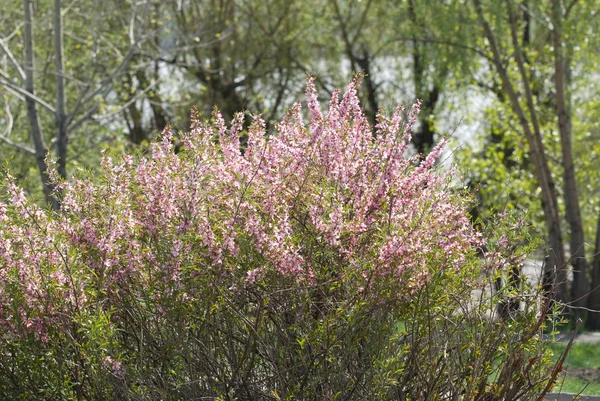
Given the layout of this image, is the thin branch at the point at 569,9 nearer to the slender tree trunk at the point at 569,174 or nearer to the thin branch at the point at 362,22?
the slender tree trunk at the point at 569,174

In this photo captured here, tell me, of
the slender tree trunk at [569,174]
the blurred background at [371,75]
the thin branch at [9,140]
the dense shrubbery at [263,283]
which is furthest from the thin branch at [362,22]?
the dense shrubbery at [263,283]

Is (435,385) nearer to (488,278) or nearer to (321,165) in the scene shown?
(488,278)

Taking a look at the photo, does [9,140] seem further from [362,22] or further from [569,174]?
[362,22]

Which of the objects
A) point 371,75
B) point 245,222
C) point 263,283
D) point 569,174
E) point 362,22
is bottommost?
point 569,174

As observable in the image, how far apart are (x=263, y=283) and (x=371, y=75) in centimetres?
2219

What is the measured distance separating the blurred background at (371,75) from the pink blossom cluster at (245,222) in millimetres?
8676

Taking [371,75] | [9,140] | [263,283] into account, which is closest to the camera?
[263,283]

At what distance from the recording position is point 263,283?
4.99 m

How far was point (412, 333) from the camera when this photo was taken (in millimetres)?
4930

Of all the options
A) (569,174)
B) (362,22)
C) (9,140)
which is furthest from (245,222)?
(362,22)

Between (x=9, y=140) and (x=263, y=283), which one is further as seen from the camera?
(x=9, y=140)

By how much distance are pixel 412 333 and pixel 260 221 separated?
3.26ft

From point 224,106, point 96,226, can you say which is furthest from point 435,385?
point 224,106

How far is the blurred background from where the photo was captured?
632 inches
